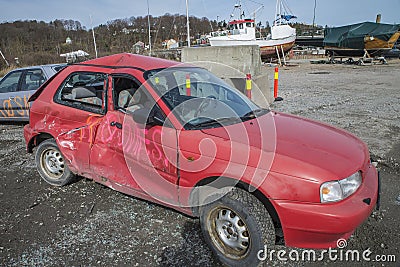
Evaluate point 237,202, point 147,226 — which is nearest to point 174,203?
point 147,226

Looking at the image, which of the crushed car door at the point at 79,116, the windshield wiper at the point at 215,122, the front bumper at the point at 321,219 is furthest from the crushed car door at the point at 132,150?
the front bumper at the point at 321,219

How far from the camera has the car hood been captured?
2.25m

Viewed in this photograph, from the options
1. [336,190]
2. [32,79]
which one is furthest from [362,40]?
[336,190]

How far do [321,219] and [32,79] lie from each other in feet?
24.4

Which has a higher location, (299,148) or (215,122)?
(215,122)

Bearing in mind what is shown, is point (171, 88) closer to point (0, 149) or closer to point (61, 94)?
point (61, 94)

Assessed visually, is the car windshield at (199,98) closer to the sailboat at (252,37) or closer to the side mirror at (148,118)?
the side mirror at (148,118)

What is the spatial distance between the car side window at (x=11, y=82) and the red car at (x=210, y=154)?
415cm

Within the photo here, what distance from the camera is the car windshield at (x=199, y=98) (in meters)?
2.90

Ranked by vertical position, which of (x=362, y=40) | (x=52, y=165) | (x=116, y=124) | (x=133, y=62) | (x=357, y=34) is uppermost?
(x=357, y=34)

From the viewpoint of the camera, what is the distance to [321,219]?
2.15 m

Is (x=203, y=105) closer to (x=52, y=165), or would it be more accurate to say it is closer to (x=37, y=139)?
(x=52, y=165)

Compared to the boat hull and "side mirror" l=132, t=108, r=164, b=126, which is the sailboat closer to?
the boat hull

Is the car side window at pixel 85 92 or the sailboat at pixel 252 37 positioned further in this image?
the sailboat at pixel 252 37
